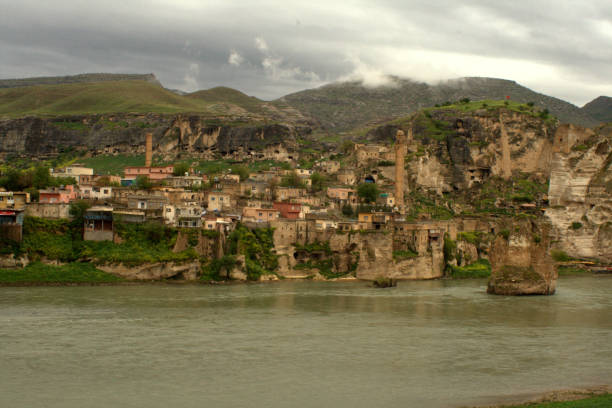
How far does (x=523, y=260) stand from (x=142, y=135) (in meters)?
60.3

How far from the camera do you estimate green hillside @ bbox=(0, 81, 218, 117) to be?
3846 inches

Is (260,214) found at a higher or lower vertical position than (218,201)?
lower

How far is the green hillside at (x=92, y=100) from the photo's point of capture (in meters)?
97.7

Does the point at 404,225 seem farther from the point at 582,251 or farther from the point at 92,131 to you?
the point at 92,131

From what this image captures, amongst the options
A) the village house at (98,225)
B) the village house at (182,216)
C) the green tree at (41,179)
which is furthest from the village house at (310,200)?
the green tree at (41,179)

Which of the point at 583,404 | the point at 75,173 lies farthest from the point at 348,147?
the point at 583,404

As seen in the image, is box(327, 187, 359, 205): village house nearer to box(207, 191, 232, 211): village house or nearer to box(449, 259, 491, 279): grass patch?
box(207, 191, 232, 211): village house

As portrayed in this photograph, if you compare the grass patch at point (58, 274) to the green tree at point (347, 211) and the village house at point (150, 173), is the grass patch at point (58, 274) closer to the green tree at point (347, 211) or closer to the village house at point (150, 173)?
the village house at point (150, 173)

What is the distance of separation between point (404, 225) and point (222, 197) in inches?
501

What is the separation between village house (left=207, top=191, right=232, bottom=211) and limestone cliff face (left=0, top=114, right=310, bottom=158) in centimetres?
3276

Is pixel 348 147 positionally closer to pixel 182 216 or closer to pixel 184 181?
pixel 184 181

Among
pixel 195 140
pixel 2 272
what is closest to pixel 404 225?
pixel 2 272

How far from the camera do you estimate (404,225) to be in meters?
46.7

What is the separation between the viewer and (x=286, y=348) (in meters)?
21.9
